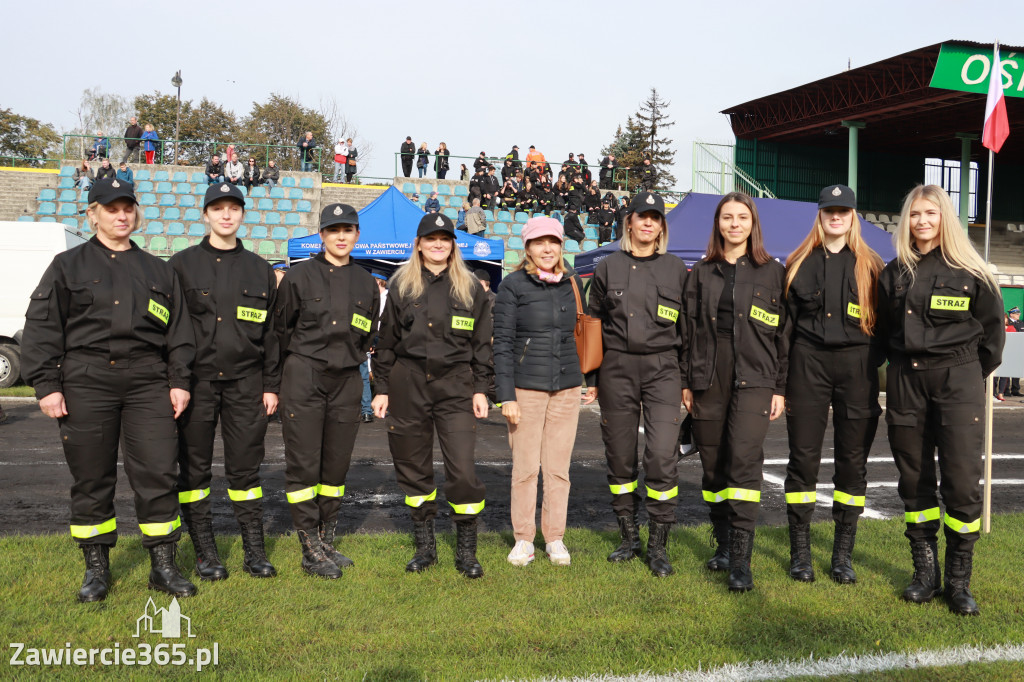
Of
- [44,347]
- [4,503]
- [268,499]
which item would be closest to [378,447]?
[268,499]

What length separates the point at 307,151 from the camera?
28.2m

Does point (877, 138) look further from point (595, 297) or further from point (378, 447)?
point (595, 297)

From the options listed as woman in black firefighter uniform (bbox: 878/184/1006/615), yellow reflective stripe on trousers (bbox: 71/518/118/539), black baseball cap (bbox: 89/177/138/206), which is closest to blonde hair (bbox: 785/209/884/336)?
woman in black firefighter uniform (bbox: 878/184/1006/615)

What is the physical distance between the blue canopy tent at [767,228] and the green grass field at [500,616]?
28.3ft

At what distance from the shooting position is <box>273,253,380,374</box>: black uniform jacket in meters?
5.02

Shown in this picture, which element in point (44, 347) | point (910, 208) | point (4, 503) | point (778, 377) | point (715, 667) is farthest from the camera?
point (4, 503)

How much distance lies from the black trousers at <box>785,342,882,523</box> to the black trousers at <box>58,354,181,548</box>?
351cm

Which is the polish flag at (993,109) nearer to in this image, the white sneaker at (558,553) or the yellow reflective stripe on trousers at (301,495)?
the white sneaker at (558,553)

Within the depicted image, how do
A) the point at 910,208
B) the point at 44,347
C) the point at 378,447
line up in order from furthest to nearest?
the point at 378,447
the point at 910,208
the point at 44,347

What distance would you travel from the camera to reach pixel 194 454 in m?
4.88

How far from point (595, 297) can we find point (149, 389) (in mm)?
2656

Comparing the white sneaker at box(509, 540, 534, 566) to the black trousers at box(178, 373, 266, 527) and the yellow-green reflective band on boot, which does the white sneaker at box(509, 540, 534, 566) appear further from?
the black trousers at box(178, 373, 266, 527)

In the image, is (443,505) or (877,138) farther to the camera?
(877,138)

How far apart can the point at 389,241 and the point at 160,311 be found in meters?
11.1
